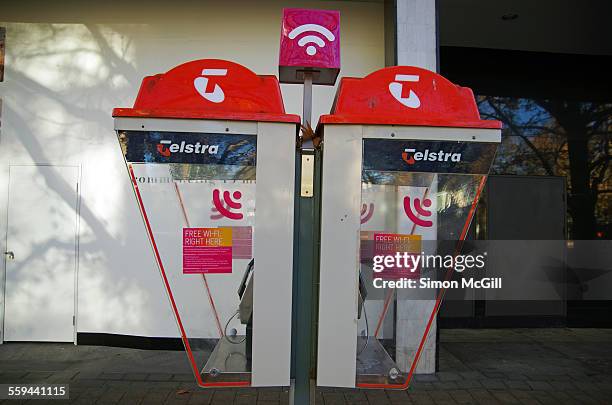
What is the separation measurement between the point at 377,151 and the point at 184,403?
117 inches

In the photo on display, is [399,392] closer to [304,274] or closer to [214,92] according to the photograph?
[304,274]

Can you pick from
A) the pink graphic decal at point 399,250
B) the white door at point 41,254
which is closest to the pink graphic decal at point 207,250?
the pink graphic decal at point 399,250

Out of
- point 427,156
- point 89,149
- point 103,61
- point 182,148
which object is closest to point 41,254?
point 89,149

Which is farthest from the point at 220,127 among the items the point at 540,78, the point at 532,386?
the point at 540,78

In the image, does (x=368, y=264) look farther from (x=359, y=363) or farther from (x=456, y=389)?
(x=456, y=389)

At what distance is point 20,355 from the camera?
5.29m

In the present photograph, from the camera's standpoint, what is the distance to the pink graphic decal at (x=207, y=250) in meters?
2.49

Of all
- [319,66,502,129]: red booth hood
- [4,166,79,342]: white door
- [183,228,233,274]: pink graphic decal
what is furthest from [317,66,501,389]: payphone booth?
[4,166,79,342]: white door

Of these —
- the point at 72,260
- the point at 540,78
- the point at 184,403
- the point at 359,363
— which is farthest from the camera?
the point at 540,78

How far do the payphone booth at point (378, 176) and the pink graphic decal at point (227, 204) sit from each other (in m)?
0.49

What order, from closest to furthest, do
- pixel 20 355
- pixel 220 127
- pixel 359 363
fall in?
pixel 220 127 → pixel 359 363 → pixel 20 355

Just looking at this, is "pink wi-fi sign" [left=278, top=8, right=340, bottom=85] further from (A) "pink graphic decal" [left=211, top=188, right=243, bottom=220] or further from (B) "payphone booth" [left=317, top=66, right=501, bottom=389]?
(A) "pink graphic decal" [left=211, top=188, right=243, bottom=220]

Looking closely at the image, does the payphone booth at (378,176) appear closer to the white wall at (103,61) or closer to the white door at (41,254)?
the white wall at (103,61)

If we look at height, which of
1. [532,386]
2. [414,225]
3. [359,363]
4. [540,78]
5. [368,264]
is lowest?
[532,386]
